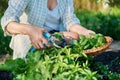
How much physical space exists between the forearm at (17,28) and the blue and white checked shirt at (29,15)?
4 cm

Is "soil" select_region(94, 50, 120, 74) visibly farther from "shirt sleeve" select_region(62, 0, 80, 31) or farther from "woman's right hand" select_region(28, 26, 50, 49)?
"woman's right hand" select_region(28, 26, 50, 49)

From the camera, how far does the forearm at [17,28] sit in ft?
9.63

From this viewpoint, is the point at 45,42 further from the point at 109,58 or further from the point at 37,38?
the point at 109,58

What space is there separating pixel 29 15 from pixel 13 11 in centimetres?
24

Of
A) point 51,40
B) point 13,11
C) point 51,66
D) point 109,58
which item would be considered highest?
point 13,11

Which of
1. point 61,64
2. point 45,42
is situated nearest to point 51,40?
point 45,42

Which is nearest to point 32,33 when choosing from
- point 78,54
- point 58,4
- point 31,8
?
point 78,54

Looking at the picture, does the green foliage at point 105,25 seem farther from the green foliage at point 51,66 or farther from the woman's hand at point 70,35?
the green foliage at point 51,66

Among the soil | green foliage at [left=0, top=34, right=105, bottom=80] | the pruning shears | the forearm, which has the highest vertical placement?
the forearm

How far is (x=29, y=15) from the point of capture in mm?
3424

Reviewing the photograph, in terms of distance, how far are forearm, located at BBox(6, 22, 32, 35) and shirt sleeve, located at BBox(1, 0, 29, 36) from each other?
0.14ft

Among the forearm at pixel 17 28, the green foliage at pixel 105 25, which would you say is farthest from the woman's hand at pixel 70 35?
the green foliage at pixel 105 25

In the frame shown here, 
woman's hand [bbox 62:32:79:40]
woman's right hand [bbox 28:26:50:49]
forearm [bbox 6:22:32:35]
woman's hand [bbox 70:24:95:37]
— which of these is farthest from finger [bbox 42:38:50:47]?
woman's hand [bbox 70:24:95:37]

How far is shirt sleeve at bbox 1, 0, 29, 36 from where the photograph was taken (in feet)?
10.4
